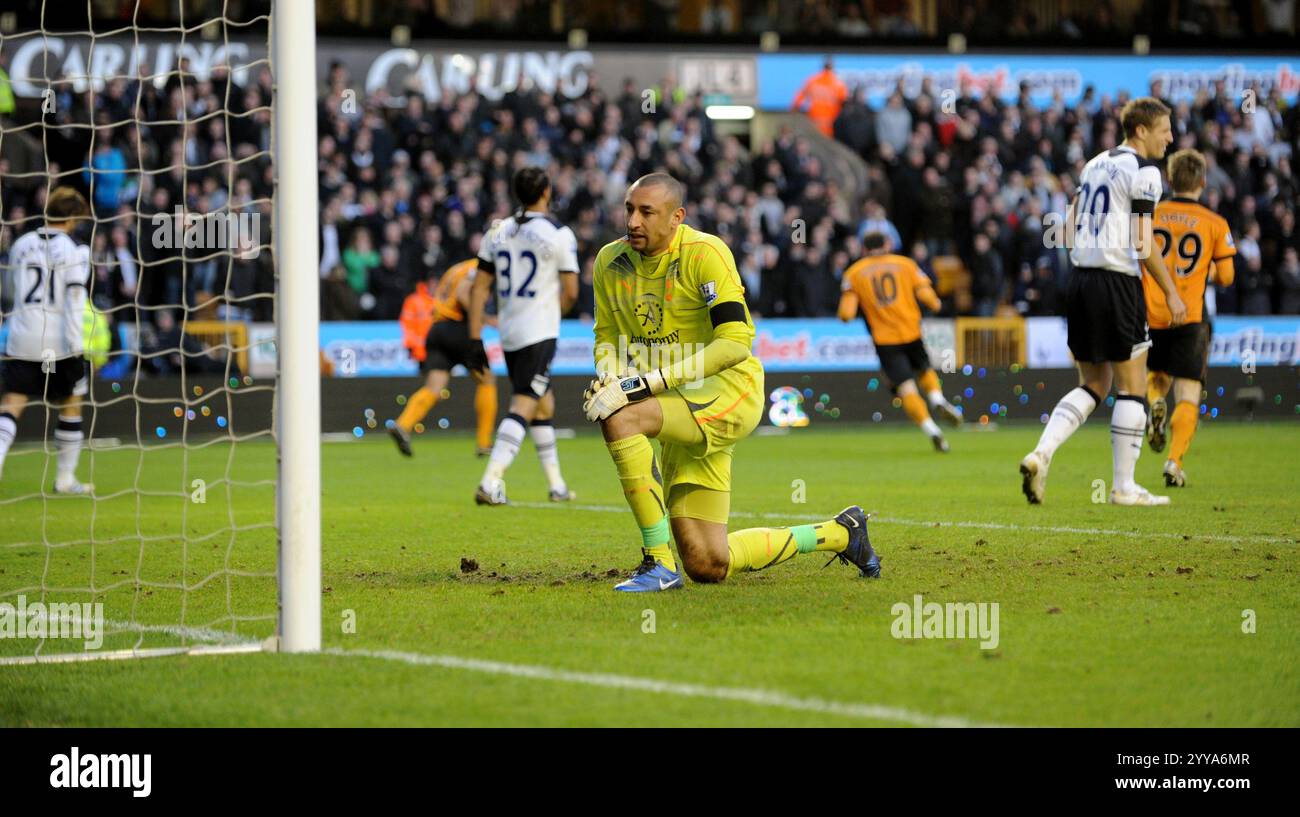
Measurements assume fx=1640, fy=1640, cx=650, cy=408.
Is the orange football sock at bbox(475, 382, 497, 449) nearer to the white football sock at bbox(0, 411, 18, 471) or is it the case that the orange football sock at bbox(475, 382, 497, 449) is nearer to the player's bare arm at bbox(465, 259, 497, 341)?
the player's bare arm at bbox(465, 259, 497, 341)

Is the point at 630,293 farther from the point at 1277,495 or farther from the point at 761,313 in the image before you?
the point at 761,313

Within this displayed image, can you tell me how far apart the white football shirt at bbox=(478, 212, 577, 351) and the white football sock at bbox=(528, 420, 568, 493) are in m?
0.69

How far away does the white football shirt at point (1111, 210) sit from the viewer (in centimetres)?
972

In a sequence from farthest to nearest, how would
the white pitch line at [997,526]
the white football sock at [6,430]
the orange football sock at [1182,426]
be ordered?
the white football sock at [6,430] → the orange football sock at [1182,426] → the white pitch line at [997,526]

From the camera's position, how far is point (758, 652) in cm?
532

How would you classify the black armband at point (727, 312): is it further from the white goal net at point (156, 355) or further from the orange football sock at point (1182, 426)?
the orange football sock at point (1182, 426)

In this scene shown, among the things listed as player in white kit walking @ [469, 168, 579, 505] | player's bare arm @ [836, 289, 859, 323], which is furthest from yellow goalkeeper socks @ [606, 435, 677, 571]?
player's bare arm @ [836, 289, 859, 323]

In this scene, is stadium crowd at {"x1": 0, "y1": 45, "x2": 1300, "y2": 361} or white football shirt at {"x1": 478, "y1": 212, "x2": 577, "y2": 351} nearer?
white football shirt at {"x1": 478, "y1": 212, "x2": 577, "y2": 351}

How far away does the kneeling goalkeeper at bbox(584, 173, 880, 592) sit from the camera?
661 centimetres

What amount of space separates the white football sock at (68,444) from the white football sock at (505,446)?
3.35 metres

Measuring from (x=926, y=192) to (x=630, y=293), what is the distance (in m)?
18.4

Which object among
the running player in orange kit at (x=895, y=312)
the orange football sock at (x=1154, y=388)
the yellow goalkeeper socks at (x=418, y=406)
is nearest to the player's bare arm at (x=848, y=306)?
the running player in orange kit at (x=895, y=312)

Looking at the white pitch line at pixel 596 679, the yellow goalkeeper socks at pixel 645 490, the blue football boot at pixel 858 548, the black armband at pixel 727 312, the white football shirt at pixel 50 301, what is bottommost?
the white pitch line at pixel 596 679

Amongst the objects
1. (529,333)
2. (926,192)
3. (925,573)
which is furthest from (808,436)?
(925,573)
